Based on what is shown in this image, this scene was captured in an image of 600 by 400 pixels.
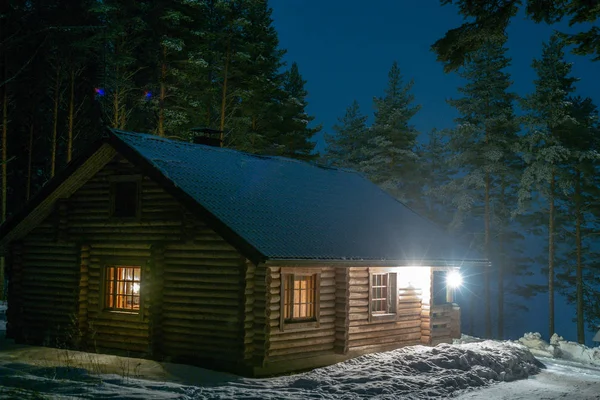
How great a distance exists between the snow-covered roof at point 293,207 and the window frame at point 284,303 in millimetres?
737

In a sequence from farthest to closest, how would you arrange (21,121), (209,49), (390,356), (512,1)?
(21,121) < (209,49) < (390,356) < (512,1)

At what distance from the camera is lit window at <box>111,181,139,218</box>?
1858 cm

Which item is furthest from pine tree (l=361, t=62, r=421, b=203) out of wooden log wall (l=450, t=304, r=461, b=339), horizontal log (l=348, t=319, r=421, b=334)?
horizontal log (l=348, t=319, r=421, b=334)

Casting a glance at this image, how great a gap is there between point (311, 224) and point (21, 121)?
2557 cm

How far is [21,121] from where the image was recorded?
122ft

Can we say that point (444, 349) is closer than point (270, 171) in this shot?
Yes

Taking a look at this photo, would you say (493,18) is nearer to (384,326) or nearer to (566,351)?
(384,326)

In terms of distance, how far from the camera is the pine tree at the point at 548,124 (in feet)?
106

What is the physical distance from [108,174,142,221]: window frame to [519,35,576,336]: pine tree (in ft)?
72.9

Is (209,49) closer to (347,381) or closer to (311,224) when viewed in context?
(311,224)

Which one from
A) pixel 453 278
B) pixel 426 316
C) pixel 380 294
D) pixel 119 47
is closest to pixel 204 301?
pixel 380 294

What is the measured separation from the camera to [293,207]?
19.3 metres

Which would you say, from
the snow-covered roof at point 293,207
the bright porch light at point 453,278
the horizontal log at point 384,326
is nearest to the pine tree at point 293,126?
the snow-covered roof at point 293,207

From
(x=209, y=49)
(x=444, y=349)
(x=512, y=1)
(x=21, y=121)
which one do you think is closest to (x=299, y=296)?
(x=444, y=349)
